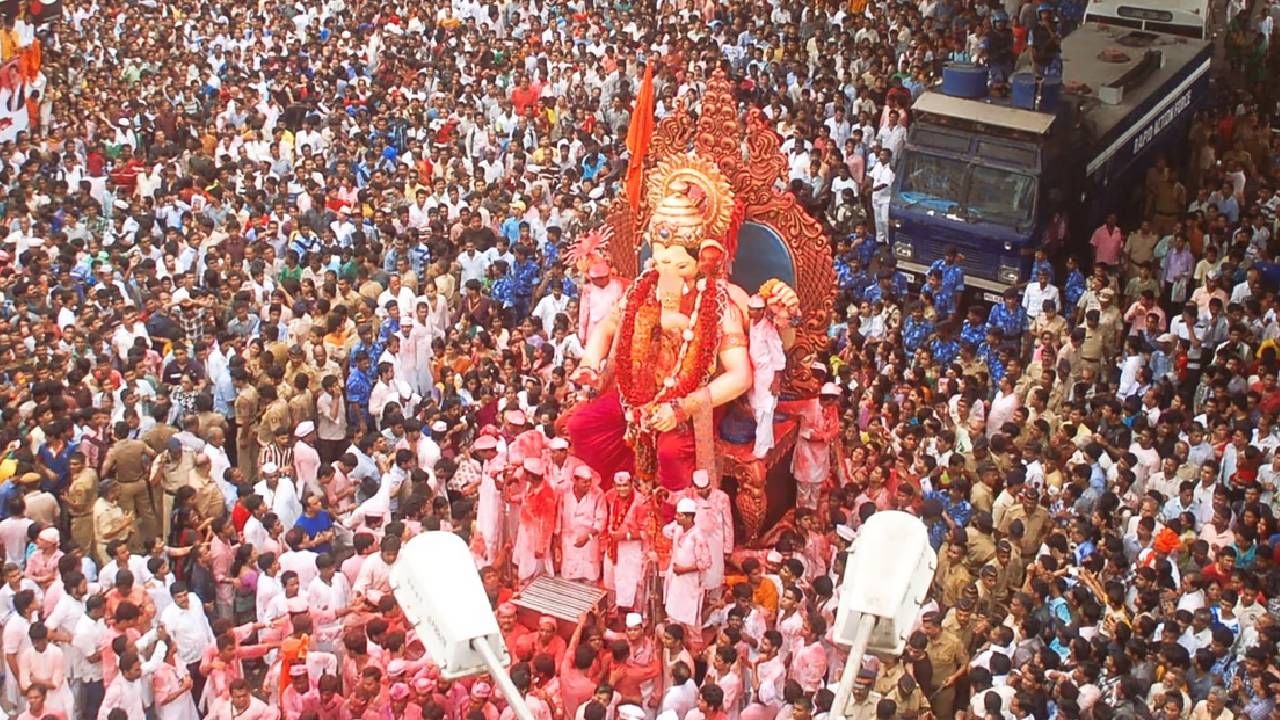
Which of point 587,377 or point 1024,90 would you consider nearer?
point 587,377

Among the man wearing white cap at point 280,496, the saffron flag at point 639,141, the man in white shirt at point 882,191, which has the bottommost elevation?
the man in white shirt at point 882,191

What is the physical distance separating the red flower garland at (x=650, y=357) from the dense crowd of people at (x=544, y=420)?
35 centimetres

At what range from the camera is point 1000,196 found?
57.3 ft

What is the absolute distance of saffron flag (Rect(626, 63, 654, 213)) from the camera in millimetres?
13555

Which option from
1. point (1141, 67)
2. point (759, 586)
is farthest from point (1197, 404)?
point (1141, 67)

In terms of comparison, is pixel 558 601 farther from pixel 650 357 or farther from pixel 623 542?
pixel 650 357

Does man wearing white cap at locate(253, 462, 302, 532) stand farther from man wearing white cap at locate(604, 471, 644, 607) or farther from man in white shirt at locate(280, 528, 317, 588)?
man wearing white cap at locate(604, 471, 644, 607)

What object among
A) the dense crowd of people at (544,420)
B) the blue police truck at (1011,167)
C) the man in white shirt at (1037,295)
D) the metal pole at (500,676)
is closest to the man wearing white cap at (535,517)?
the dense crowd of people at (544,420)

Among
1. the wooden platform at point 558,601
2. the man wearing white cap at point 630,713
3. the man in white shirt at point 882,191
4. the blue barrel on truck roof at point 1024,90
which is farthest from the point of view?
the man in white shirt at point 882,191

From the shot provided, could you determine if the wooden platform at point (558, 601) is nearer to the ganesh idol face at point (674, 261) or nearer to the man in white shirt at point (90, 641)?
the ganesh idol face at point (674, 261)

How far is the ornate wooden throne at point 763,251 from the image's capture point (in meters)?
12.9

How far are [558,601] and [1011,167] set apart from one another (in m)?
7.29

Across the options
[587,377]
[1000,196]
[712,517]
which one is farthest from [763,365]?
[1000,196]

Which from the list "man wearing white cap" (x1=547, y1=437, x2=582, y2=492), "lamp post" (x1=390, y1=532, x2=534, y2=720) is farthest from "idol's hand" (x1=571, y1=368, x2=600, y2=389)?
"lamp post" (x1=390, y1=532, x2=534, y2=720)
